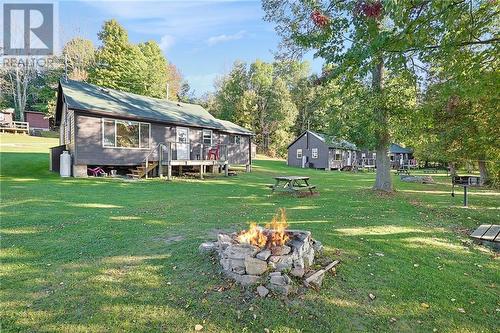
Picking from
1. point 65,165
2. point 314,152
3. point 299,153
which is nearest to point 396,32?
point 65,165

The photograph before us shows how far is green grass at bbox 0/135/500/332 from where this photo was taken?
3346mm

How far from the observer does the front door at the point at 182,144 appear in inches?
781

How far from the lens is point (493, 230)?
695 cm

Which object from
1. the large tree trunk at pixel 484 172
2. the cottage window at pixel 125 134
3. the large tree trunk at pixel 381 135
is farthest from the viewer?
the large tree trunk at pixel 484 172

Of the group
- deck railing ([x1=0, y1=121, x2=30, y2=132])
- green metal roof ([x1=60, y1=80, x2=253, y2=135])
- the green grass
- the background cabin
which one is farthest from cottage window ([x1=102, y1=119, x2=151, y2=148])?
the background cabin

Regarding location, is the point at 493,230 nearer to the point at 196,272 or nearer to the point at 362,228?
the point at 362,228

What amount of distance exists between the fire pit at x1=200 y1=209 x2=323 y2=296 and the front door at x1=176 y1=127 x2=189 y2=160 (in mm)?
15960

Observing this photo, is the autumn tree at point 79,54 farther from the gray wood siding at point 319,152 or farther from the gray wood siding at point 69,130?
the gray wood siding at point 319,152

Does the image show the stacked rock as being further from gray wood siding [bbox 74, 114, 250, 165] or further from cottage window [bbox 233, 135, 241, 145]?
cottage window [bbox 233, 135, 241, 145]

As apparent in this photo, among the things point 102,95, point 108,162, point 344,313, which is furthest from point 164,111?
point 344,313

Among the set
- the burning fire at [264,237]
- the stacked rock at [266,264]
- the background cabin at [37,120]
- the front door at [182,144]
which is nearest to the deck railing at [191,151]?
the front door at [182,144]

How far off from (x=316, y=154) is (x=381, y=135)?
23.9 meters

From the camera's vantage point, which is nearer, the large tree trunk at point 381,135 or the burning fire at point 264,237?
the burning fire at point 264,237

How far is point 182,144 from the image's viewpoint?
20.1 m
